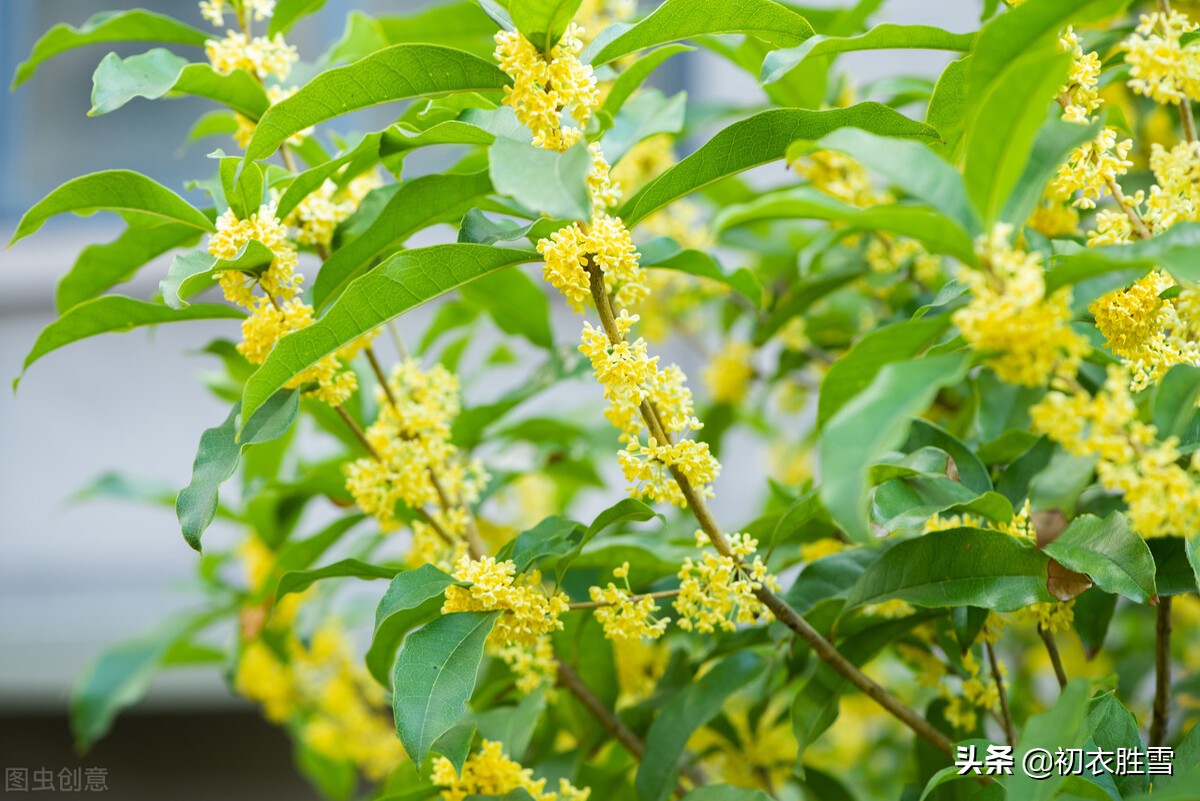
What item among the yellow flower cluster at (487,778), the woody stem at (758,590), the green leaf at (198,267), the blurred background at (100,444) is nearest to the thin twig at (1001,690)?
the woody stem at (758,590)

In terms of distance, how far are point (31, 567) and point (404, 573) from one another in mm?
2705

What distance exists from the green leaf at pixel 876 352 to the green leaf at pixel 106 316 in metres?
0.40

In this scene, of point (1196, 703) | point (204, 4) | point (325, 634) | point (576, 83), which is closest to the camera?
point (576, 83)

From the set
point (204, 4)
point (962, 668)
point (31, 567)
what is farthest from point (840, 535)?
point (31, 567)

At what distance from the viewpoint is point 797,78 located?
0.91 metres

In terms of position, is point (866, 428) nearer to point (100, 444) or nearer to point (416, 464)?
point (416, 464)

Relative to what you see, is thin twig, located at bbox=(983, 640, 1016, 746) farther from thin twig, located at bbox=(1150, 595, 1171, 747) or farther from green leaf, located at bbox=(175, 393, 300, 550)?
green leaf, located at bbox=(175, 393, 300, 550)

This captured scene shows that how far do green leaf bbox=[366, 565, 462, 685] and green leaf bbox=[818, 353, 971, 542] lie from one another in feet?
0.89

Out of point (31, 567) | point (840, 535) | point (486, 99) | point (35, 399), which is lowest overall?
point (840, 535)

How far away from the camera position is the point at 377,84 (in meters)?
0.57

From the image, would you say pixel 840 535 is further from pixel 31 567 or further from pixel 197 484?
pixel 31 567

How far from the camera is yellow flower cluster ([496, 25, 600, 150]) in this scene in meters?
0.55

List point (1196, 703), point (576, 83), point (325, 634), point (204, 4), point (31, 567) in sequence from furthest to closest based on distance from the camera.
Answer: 1. point (31, 567)
2. point (325, 634)
3. point (1196, 703)
4. point (204, 4)
5. point (576, 83)

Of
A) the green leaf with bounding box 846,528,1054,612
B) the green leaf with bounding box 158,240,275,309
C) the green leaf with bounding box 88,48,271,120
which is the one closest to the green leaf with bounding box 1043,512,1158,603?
the green leaf with bounding box 846,528,1054,612
